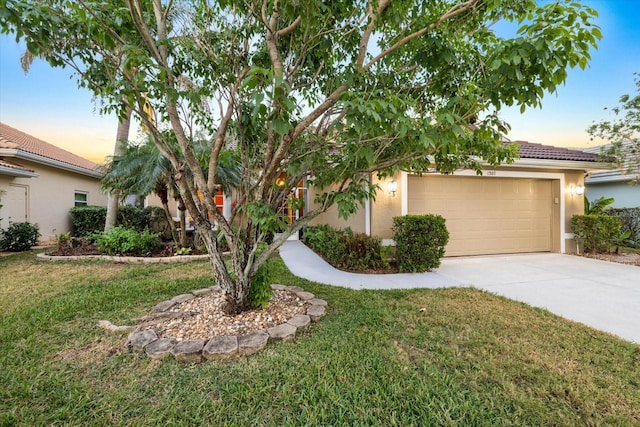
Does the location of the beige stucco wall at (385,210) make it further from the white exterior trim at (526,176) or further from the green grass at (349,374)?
the green grass at (349,374)

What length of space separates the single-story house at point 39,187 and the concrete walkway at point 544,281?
28.8 feet

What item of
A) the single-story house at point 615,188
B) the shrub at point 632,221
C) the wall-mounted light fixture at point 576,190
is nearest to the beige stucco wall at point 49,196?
the wall-mounted light fixture at point 576,190

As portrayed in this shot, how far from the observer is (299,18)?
2809 mm

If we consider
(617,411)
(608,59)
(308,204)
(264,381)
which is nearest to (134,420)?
(264,381)

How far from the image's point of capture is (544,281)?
19.2 feet

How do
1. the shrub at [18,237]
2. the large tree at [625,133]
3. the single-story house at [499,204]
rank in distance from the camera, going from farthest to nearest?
the large tree at [625,133], the shrub at [18,237], the single-story house at [499,204]

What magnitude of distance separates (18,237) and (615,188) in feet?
78.6

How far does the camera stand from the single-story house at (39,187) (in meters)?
9.36

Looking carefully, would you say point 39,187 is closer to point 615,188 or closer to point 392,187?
point 392,187

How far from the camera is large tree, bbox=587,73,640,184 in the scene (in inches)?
379

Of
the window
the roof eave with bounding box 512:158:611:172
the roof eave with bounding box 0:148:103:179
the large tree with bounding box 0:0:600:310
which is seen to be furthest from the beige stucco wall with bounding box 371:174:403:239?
the window

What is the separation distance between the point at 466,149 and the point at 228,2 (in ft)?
11.7

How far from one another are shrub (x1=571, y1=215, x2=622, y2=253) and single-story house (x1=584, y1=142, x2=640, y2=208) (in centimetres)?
467

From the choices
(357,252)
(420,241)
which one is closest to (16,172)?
(357,252)
